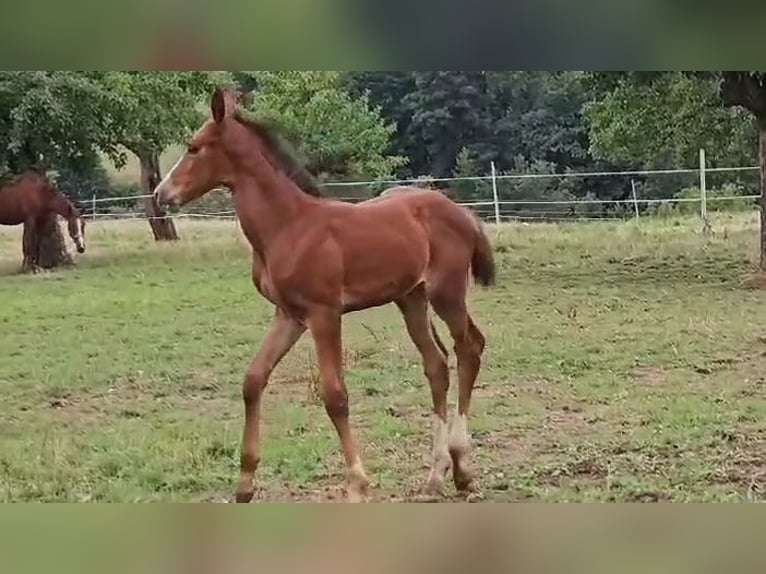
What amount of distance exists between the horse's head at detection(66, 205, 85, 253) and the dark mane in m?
0.54

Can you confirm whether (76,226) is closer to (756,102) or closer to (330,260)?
(330,260)

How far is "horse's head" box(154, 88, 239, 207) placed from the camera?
2400mm

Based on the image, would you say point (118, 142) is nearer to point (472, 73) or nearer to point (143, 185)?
point (143, 185)

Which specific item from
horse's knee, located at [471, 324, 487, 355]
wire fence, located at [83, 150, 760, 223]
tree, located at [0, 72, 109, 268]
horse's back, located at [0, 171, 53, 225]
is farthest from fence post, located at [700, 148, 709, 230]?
horse's back, located at [0, 171, 53, 225]

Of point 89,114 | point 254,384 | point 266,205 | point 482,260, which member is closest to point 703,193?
point 482,260

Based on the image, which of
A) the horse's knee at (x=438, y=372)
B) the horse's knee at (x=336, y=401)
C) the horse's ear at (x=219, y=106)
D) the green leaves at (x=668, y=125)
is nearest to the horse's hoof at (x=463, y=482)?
the horse's knee at (x=438, y=372)

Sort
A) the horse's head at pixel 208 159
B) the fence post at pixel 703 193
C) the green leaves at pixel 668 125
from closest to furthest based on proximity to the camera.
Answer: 1. the horse's head at pixel 208 159
2. the green leaves at pixel 668 125
3. the fence post at pixel 703 193

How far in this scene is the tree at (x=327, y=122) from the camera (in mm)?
2518

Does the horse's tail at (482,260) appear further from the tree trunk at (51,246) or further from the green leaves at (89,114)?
the tree trunk at (51,246)

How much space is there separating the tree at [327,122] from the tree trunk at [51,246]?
1.90 ft

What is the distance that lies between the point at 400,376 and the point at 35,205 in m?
0.97

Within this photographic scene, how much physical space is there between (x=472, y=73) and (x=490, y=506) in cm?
97
